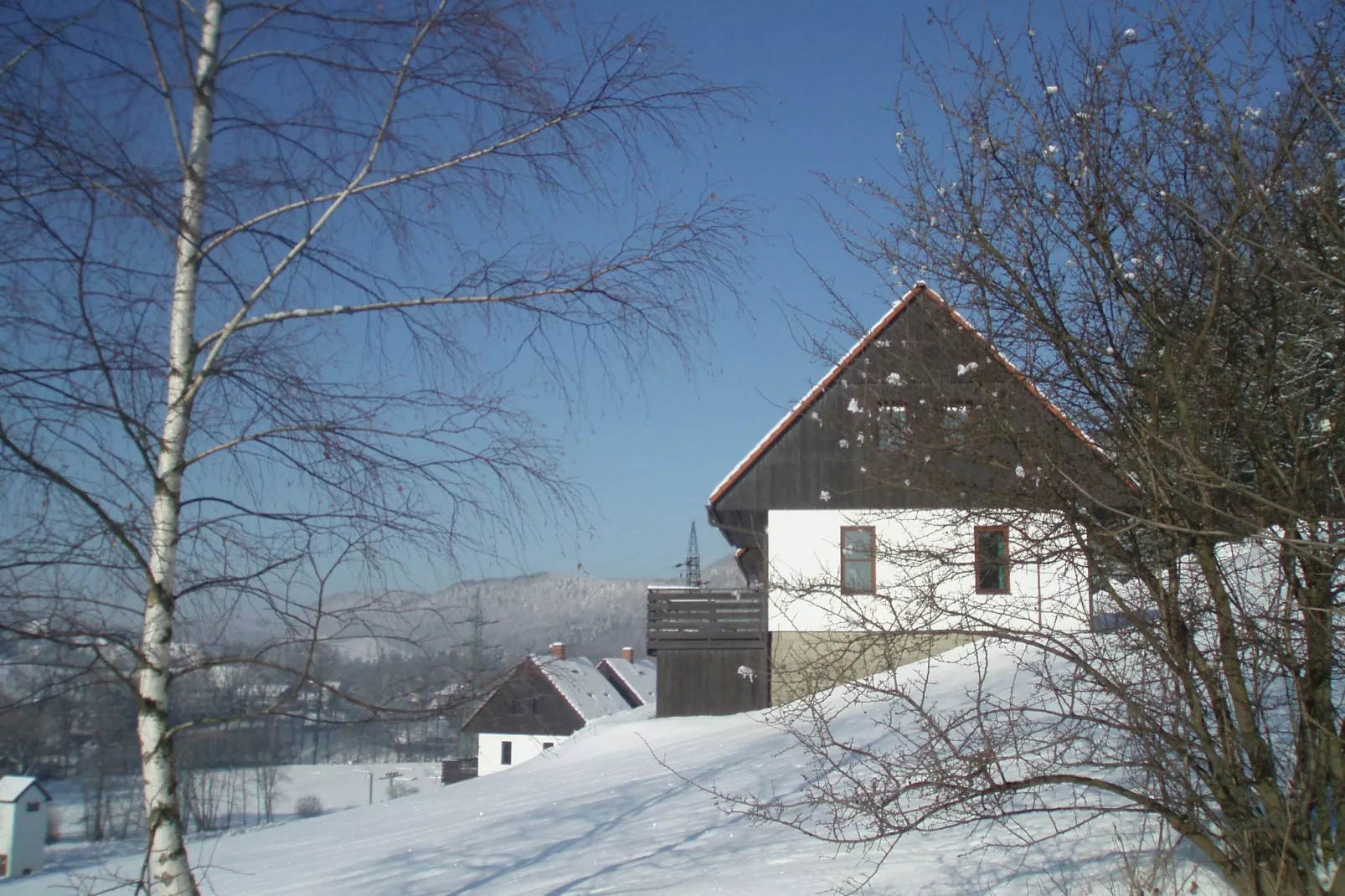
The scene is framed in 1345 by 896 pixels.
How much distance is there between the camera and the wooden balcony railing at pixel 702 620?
58.0 feet

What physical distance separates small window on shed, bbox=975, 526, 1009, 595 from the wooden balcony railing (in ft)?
40.0

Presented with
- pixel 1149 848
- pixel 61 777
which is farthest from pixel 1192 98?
pixel 61 777

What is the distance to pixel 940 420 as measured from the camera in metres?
5.49

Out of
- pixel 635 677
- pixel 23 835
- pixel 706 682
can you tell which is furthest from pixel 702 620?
pixel 635 677

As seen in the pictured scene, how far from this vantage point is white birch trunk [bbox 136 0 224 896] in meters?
3.92

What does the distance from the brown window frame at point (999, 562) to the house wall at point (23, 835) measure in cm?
1336

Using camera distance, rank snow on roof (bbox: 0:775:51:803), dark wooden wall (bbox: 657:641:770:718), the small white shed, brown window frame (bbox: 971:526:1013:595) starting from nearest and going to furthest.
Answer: brown window frame (bbox: 971:526:1013:595), snow on roof (bbox: 0:775:51:803), the small white shed, dark wooden wall (bbox: 657:641:770:718)

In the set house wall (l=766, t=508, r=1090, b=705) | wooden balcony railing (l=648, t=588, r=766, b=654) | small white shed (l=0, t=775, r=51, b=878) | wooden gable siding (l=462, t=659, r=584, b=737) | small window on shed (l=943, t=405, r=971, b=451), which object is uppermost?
small window on shed (l=943, t=405, r=971, b=451)

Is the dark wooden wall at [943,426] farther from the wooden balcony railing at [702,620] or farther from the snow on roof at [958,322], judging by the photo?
the wooden balcony railing at [702,620]

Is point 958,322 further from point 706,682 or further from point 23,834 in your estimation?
point 23,834

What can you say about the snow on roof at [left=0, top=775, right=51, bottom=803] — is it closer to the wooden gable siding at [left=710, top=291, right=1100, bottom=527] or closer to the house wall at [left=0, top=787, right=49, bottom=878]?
the house wall at [left=0, top=787, right=49, bottom=878]

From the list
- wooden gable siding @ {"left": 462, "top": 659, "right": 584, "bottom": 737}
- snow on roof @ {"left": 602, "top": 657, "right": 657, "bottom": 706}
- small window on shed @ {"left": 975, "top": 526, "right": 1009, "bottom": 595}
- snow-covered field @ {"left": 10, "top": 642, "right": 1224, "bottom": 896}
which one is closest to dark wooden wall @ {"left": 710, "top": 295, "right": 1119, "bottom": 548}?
small window on shed @ {"left": 975, "top": 526, "right": 1009, "bottom": 595}

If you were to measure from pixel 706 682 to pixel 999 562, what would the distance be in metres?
12.8

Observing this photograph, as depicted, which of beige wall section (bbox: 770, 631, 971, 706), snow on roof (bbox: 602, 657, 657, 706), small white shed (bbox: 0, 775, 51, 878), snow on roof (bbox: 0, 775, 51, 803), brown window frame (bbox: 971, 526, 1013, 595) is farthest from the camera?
snow on roof (bbox: 602, 657, 657, 706)
